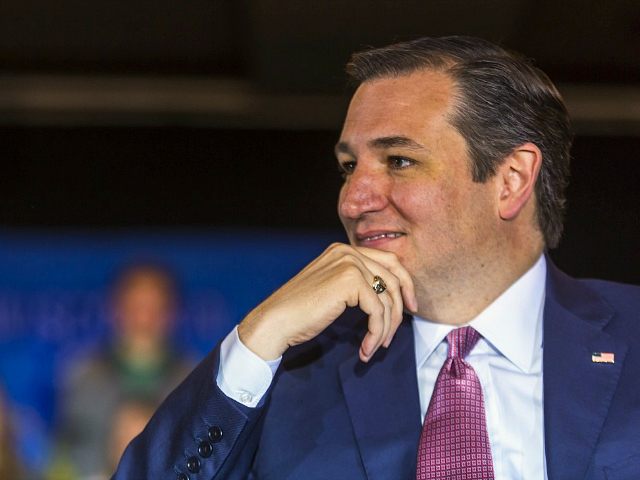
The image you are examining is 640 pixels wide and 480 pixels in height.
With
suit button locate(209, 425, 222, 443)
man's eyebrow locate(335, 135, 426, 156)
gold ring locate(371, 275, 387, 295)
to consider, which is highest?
man's eyebrow locate(335, 135, 426, 156)

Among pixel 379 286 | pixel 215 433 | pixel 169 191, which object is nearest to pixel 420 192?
pixel 379 286

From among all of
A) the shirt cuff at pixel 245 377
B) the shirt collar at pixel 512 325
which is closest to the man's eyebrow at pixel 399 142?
the shirt collar at pixel 512 325

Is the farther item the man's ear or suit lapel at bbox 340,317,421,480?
the man's ear

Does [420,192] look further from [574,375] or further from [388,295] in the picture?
[574,375]

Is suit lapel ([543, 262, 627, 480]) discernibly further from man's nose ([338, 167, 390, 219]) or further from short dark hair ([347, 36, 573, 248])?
man's nose ([338, 167, 390, 219])

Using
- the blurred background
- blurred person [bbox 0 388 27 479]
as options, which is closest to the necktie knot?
blurred person [bbox 0 388 27 479]

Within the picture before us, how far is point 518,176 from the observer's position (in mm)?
2244

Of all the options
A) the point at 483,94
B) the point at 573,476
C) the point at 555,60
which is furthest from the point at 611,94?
the point at 573,476

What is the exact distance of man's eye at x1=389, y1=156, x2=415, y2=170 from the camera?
215 cm

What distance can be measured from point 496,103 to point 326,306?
0.56 m

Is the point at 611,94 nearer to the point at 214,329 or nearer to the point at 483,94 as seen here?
the point at 214,329

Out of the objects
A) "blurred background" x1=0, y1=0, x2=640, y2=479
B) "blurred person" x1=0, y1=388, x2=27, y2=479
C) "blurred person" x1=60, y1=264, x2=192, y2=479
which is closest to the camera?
"blurred person" x1=0, y1=388, x2=27, y2=479

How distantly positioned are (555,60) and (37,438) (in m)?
2.65

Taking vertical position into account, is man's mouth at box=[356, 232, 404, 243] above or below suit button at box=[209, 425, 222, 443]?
above
